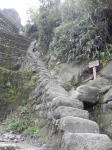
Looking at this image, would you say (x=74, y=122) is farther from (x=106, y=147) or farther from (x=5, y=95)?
(x=5, y=95)

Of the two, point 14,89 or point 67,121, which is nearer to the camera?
point 67,121

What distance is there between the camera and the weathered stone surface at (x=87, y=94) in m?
3.95

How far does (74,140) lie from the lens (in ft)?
7.92

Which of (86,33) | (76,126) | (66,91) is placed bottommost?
(76,126)

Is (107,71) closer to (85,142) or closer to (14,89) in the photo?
(14,89)

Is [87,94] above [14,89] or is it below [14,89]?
below

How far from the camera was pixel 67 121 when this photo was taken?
291 cm

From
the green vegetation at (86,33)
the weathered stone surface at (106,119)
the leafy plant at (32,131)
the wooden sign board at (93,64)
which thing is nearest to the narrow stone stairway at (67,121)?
the leafy plant at (32,131)

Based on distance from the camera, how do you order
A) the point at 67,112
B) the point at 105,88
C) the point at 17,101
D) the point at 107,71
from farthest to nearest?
the point at 107,71, the point at 17,101, the point at 105,88, the point at 67,112

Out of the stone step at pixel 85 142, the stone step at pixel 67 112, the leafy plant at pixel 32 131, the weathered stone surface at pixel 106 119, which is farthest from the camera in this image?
the leafy plant at pixel 32 131

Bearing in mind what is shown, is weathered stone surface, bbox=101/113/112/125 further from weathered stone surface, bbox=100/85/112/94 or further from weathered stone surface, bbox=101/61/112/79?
weathered stone surface, bbox=101/61/112/79

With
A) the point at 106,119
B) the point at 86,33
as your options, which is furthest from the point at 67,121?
the point at 86,33

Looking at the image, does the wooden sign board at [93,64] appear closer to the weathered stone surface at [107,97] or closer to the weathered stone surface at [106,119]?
the weathered stone surface at [107,97]

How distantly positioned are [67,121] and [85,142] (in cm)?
53
